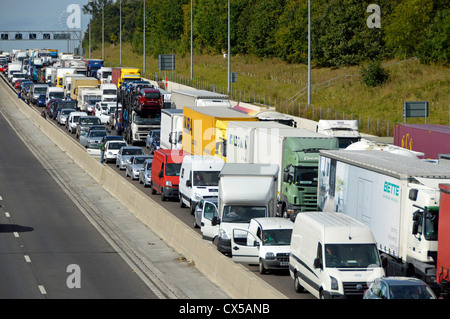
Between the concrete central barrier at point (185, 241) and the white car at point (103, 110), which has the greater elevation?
the white car at point (103, 110)

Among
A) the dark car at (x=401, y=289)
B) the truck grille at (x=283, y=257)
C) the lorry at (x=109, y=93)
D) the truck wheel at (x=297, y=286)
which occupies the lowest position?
the truck wheel at (x=297, y=286)

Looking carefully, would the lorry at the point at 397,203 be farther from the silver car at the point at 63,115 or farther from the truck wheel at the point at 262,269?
the silver car at the point at 63,115

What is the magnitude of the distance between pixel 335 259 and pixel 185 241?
7818mm

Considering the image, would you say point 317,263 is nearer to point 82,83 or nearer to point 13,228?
point 13,228

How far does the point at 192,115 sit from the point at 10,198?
9.55 meters

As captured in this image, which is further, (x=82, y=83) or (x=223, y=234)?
(x=82, y=83)

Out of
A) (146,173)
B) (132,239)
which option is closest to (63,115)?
(146,173)

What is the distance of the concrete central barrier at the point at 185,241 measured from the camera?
72.0ft

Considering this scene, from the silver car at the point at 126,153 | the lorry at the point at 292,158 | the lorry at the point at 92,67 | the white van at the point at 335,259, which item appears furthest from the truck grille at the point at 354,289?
the lorry at the point at 92,67

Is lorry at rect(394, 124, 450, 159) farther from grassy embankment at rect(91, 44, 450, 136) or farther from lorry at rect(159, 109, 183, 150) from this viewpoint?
grassy embankment at rect(91, 44, 450, 136)

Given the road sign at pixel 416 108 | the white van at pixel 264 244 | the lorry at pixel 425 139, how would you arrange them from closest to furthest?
the white van at pixel 264 244 → the lorry at pixel 425 139 → the road sign at pixel 416 108

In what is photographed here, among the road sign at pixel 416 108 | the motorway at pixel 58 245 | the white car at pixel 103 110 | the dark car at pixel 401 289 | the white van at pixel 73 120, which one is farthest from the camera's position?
the white car at pixel 103 110

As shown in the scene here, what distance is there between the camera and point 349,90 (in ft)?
253

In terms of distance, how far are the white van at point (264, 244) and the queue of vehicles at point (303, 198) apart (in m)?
0.03
